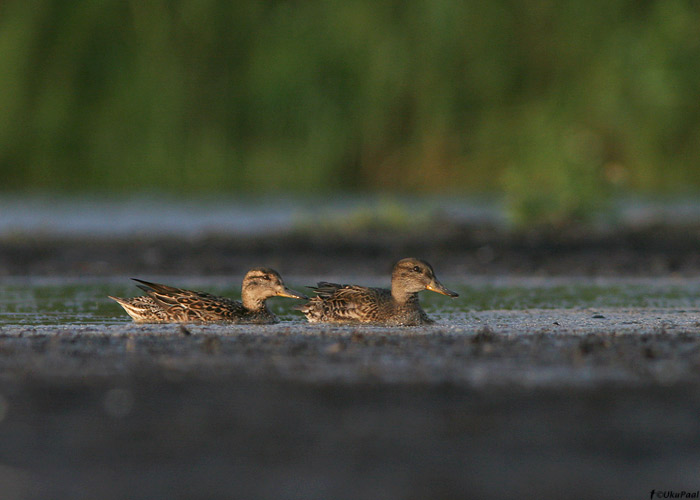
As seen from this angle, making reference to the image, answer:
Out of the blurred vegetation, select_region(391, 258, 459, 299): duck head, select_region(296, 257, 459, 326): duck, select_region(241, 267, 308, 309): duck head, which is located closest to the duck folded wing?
select_region(296, 257, 459, 326): duck

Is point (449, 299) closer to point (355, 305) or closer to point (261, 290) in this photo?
point (355, 305)

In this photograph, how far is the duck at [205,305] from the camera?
10492 mm

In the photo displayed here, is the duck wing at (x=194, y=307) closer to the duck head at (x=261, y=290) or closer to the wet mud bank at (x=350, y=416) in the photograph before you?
the duck head at (x=261, y=290)

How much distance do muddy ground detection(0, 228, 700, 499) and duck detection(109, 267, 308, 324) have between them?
0.40 meters

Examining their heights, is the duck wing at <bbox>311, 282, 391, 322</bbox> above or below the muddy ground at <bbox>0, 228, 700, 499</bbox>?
above

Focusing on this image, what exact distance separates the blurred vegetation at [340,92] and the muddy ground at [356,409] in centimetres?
1405

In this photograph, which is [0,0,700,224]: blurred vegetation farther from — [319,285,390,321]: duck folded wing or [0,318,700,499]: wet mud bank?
A: [0,318,700,499]: wet mud bank

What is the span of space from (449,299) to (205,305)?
3315 millimetres

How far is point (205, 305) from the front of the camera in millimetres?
10492

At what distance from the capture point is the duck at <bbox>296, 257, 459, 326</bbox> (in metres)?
10.5

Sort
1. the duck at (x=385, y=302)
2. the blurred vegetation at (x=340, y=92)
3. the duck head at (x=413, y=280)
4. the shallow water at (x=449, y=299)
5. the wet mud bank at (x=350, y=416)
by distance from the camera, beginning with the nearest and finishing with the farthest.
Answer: the wet mud bank at (x=350, y=416), the duck at (x=385, y=302), the duck head at (x=413, y=280), the shallow water at (x=449, y=299), the blurred vegetation at (x=340, y=92)

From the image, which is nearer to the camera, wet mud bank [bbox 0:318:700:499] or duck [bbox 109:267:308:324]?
wet mud bank [bbox 0:318:700:499]

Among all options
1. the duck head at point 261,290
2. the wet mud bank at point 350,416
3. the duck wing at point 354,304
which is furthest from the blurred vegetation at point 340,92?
the wet mud bank at point 350,416

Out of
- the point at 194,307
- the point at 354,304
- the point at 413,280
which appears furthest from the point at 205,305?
the point at 413,280
